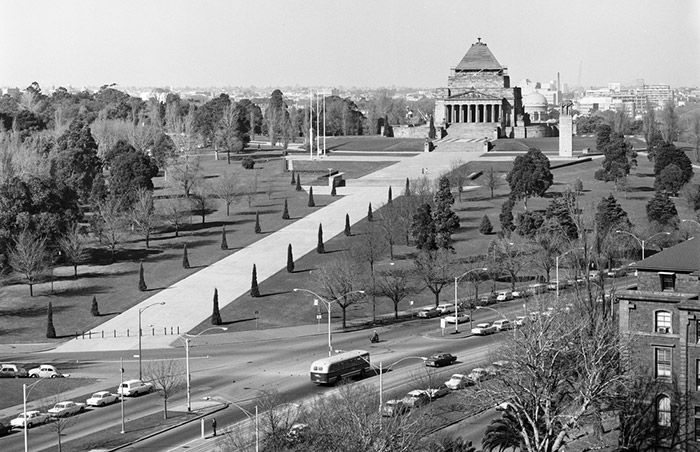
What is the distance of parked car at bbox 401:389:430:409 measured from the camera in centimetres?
5892

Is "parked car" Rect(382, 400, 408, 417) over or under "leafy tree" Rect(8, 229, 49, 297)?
under

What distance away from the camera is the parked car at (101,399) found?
64062 mm

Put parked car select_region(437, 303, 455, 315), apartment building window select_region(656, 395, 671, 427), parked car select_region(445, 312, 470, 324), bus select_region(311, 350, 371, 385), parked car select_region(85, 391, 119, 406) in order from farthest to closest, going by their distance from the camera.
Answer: parked car select_region(437, 303, 455, 315)
parked car select_region(445, 312, 470, 324)
bus select_region(311, 350, 371, 385)
parked car select_region(85, 391, 119, 406)
apartment building window select_region(656, 395, 671, 427)

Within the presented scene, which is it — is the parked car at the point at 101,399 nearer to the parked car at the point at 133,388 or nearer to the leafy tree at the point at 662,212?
the parked car at the point at 133,388

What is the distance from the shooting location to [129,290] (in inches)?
3784

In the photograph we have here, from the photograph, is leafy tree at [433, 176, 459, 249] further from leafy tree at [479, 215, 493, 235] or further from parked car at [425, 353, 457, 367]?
parked car at [425, 353, 457, 367]

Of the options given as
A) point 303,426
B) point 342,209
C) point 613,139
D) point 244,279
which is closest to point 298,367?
point 303,426

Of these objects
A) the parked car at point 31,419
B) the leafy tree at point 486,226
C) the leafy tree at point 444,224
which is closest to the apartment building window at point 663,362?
the parked car at point 31,419

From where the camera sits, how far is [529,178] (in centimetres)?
12081

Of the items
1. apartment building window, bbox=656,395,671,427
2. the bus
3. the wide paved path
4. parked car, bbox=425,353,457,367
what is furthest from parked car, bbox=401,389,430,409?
A: the wide paved path

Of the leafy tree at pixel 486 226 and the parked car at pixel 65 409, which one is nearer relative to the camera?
the parked car at pixel 65 409

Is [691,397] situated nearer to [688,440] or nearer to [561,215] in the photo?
[688,440]

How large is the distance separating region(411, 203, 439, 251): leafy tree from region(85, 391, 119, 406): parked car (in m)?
38.7

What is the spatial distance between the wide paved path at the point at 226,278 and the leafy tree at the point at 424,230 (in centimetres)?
1024
